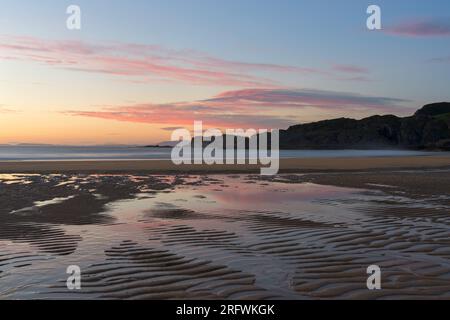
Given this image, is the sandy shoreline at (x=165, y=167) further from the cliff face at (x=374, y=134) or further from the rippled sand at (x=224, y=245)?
the cliff face at (x=374, y=134)

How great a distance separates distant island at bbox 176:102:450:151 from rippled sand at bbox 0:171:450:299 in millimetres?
114426

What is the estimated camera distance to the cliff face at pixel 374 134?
486 feet

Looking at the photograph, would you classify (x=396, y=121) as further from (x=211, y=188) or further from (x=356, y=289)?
(x=356, y=289)

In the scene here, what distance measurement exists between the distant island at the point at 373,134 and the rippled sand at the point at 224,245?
114426mm

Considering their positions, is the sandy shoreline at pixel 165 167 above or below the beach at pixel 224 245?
below

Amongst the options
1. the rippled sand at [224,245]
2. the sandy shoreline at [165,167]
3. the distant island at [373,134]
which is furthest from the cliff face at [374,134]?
the rippled sand at [224,245]

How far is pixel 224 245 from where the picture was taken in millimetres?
8258

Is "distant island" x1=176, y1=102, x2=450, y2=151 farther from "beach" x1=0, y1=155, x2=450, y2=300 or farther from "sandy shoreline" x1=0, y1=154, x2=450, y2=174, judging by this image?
"beach" x1=0, y1=155, x2=450, y2=300

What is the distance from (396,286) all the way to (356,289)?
560mm

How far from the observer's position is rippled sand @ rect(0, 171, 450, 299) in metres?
5.85

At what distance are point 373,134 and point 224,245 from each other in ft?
511

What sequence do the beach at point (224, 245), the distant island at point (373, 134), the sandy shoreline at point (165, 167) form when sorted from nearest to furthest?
the beach at point (224, 245), the sandy shoreline at point (165, 167), the distant island at point (373, 134)

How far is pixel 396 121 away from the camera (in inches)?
6560

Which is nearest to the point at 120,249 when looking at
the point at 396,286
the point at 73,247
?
the point at 73,247
